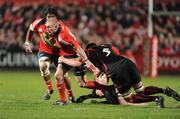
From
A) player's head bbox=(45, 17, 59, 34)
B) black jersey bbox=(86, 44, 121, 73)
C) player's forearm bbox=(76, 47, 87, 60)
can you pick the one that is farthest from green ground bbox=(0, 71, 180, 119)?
player's head bbox=(45, 17, 59, 34)

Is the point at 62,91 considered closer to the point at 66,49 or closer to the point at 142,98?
the point at 66,49

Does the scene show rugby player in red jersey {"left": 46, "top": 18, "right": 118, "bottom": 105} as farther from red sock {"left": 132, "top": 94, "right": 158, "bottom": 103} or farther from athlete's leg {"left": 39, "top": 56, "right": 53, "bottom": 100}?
athlete's leg {"left": 39, "top": 56, "right": 53, "bottom": 100}

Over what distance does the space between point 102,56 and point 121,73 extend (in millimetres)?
557

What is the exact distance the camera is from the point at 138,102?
1433 centimetres

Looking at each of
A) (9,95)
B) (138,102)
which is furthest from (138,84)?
(9,95)

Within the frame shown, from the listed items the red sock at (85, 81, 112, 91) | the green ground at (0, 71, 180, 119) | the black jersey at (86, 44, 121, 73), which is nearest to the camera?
the green ground at (0, 71, 180, 119)

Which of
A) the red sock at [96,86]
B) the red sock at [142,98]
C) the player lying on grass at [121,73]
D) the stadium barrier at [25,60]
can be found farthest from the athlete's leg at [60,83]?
the stadium barrier at [25,60]

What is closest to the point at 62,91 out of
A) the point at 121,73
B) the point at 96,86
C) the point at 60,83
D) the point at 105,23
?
the point at 60,83

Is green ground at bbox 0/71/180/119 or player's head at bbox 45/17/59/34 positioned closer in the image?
green ground at bbox 0/71/180/119

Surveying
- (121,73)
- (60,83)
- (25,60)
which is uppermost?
(25,60)

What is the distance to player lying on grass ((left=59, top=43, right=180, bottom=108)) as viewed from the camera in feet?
46.4

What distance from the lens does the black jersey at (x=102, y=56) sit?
1428cm

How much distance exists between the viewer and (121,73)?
46.3ft

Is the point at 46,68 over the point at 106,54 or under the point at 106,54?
under
